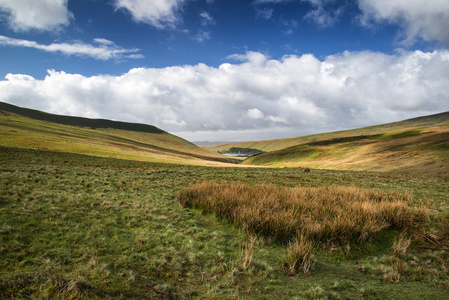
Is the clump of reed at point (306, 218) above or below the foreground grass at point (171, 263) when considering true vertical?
above

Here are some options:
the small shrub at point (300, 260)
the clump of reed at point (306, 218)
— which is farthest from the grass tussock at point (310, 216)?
the small shrub at point (300, 260)

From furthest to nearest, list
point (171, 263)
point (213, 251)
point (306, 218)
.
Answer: point (306, 218) < point (213, 251) < point (171, 263)

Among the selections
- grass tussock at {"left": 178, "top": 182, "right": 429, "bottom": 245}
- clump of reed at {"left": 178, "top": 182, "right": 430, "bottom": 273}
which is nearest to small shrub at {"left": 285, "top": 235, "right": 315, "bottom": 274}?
clump of reed at {"left": 178, "top": 182, "right": 430, "bottom": 273}

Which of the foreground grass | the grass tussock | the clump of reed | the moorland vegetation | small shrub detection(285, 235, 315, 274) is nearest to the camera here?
the foreground grass

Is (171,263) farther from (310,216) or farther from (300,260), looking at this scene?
(310,216)

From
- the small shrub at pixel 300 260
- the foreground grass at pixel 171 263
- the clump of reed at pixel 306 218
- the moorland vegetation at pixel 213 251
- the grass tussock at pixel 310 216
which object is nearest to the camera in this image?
the foreground grass at pixel 171 263

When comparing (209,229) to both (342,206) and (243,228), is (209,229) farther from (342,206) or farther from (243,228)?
(342,206)

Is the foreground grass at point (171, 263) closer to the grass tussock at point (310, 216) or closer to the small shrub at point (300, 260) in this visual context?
the small shrub at point (300, 260)

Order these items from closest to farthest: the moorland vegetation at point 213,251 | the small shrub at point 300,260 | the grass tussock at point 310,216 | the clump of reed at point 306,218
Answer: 1. the moorland vegetation at point 213,251
2. the small shrub at point 300,260
3. the clump of reed at point 306,218
4. the grass tussock at point 310,216

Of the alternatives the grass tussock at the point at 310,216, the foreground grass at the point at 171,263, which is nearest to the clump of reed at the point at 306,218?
the grass tussock at the point at 310,216

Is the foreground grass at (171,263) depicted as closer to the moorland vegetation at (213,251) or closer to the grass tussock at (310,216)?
the moorland vegetation at (213,251)

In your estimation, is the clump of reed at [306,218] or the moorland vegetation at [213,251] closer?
the moorland vegetation at [213,251]

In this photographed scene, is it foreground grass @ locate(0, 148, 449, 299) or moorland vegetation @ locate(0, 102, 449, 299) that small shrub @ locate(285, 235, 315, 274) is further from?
foreground grass @ locate(0, 148, 449, 299)

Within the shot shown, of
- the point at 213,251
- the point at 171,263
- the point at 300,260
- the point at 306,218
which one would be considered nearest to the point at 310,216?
the point at 306,218
